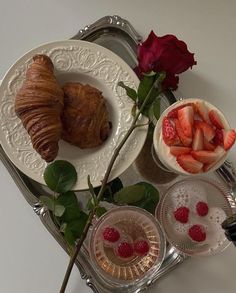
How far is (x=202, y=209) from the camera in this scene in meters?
A: 0.89

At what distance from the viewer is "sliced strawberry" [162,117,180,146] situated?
2.83ft

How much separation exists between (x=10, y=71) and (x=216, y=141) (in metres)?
0.34

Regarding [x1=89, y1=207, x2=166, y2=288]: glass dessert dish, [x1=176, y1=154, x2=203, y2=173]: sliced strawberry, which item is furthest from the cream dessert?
[x1=89, y1=207, x2=166, y2=288]: glass dessert dish

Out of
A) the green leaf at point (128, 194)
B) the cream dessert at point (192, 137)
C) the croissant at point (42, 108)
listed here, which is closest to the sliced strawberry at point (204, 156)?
the cream dessert at point (192, 137)

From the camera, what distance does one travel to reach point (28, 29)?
0.97 meters

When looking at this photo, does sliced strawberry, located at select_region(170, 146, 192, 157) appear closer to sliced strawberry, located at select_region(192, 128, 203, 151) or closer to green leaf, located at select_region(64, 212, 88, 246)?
sliced strawberry, located at select_region(192, 128, 203, 151)

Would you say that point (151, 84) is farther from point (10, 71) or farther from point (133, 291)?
point (133, 291)

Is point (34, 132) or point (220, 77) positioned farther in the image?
point (220, 77)

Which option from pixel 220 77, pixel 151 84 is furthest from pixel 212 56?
pixel 151 84

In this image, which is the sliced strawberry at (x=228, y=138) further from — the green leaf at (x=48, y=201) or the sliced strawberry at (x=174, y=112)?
the green leaf at (x=48, y=201)

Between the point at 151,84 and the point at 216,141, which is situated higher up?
the point at 151,84

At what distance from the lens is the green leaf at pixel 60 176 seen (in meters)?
0.87

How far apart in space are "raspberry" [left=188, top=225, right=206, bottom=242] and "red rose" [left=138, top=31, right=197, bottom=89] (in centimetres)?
24

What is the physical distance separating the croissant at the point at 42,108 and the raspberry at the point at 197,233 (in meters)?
0.25
